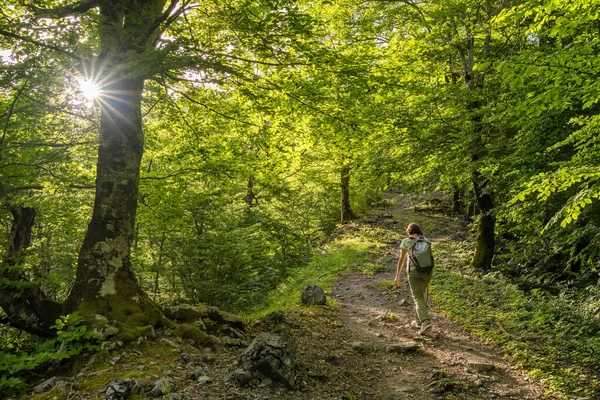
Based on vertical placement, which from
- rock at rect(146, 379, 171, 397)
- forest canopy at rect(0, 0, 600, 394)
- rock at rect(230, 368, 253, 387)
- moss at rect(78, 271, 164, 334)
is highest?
forest canopy at rect(0, 0, 600, 394)

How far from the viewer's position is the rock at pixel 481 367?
18.8 ft

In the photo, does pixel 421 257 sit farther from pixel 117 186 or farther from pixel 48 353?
pixel 48 353

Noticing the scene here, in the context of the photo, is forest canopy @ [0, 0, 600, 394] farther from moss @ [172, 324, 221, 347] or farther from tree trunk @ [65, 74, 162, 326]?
moss @ [172, 324, 221, 347]

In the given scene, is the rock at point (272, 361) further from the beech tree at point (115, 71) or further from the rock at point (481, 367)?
the rock at point (481, 367)

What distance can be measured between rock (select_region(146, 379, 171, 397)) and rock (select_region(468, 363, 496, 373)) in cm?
466

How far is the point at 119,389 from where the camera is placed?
372 cm

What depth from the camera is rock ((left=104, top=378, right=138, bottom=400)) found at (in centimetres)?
368

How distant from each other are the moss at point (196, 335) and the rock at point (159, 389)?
156 cm

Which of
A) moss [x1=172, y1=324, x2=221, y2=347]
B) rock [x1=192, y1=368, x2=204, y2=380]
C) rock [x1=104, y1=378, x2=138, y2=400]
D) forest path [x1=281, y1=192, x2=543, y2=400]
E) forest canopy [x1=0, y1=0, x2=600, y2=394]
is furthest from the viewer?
moss [x1=172, y1=324, x2=221, y2=347]

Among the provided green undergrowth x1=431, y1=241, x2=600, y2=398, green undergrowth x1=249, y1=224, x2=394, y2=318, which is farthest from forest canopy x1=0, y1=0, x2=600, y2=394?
green undergrowth x1=431, y1=241, x2=600, y2=398

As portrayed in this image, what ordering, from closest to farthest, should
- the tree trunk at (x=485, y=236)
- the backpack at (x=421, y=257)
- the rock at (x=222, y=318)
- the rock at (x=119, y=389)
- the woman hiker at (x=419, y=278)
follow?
the rock at (x=119, y=389), the rock at (x=222, y=318), the backpack at (x=421, y=257), the woman hiker at (x=419, y=278), the tree trunk at (x=485, y=236)

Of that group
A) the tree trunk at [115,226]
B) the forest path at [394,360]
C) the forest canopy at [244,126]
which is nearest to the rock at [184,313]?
A: the tree trunk at [115,226]

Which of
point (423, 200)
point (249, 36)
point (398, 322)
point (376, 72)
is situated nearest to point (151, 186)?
point (249, 36)

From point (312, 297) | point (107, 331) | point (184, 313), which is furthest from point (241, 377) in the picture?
point (312, 297)
